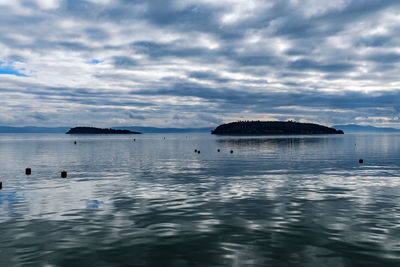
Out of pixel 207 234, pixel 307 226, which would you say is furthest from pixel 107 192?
pixel 307 226

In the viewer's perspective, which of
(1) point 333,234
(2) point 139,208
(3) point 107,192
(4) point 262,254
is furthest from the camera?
(3) point 107,192

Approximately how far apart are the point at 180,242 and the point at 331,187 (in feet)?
72.8

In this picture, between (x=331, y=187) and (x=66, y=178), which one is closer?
(x=331, y=187)

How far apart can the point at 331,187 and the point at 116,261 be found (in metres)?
25.8

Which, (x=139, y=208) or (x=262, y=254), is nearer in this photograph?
(x=262, y=254)

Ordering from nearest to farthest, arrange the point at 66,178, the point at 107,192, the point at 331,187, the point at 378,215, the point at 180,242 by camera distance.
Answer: the point at 180,242 → the point at 378,215 → the point at 107,192 → the point at 331,187 → the point at 66,178

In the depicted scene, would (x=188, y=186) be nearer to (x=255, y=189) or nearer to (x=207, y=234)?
(x=255, y=189)

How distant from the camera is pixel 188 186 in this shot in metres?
35.1

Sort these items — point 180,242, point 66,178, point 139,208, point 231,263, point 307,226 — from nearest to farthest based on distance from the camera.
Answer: point 231,263 < point 180,242 < point 307,226 < point 139,208 < point 66,178

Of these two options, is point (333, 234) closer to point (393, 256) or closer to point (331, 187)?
point (393, 256)

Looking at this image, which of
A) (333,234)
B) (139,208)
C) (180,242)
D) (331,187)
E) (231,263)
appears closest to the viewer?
(231,263)

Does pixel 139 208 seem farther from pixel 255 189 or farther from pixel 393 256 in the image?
pixel 393 256

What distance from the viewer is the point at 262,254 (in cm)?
1537

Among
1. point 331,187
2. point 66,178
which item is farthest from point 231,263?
point 66,178
